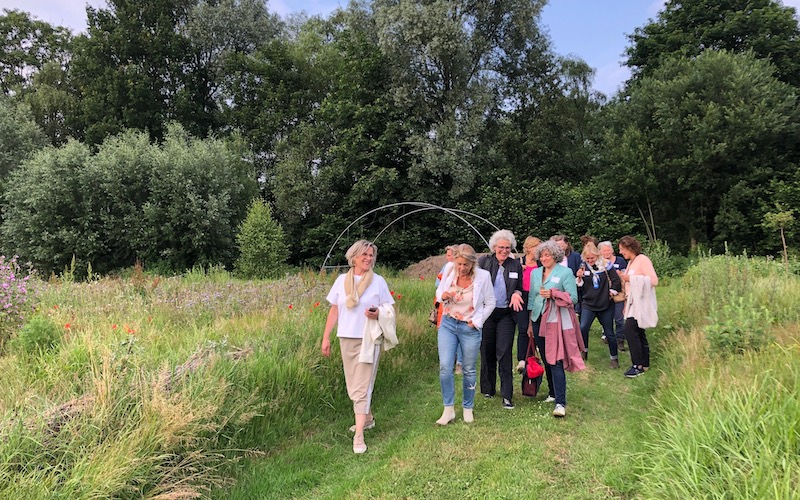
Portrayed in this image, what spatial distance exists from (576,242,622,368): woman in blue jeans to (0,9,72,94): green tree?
1143 inches

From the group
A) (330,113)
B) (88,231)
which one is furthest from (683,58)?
(88,231)

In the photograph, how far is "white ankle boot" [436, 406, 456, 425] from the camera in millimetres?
4188

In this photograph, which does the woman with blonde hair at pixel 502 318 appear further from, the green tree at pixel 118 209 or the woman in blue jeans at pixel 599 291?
the green tree at pixel 118 209

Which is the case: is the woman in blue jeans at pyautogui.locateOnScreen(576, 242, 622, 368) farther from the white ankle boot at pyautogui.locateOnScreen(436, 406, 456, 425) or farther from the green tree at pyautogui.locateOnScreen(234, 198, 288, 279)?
the green tree at pyautogui.locateOnScreen(234, 198, 288, 279)

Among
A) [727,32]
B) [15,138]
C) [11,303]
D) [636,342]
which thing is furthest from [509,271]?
[15,138]

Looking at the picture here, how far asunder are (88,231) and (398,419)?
1623 centimetres

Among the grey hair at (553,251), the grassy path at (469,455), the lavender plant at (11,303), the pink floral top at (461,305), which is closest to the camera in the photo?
the grassy path at (469,455)

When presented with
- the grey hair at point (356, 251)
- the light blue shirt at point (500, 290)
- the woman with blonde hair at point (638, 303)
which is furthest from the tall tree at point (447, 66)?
the grey hair at point (356, 251)

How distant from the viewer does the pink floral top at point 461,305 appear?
13.4 feet

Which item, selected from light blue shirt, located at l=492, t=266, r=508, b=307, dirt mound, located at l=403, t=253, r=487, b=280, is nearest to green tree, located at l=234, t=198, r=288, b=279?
dirt mound, located at l=403, t=253, r=487, b=280

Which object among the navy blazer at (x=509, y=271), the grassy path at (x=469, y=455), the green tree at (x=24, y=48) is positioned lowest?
the grassy path at (x=469, y=455)

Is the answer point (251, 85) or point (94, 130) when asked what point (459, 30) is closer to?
point (251, 85)

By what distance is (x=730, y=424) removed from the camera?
2.70 metres

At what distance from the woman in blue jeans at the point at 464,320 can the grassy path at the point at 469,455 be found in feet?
1.01
